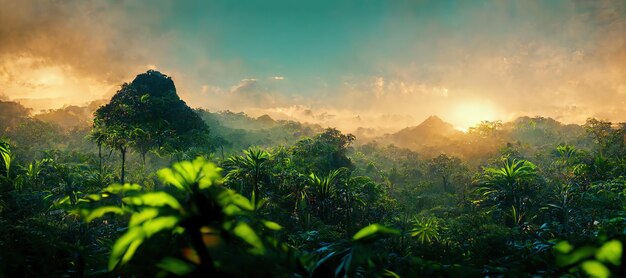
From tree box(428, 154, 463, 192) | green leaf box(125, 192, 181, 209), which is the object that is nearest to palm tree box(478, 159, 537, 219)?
tree box(428, 154, 463, 192)

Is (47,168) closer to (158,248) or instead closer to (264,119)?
(158,248)

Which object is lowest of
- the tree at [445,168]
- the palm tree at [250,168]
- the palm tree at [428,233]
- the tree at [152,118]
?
the palm tree at [428,233]

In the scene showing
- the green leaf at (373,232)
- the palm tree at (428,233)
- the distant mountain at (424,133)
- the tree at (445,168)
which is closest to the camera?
the green leaf at (373,232)

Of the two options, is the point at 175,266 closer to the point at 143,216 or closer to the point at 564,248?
the point at 143,216

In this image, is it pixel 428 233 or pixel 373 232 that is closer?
pixel 373 232

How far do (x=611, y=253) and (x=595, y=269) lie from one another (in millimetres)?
124

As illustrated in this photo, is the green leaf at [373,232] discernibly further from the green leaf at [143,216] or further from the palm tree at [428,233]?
the palm tree at [428,233]

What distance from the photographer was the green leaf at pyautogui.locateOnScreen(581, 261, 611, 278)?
5.13 ft

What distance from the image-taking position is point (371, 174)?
44.3 meters

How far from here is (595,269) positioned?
159 cm

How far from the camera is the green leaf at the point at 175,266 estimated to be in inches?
57.0

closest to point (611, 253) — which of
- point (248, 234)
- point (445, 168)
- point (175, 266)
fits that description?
point (248, 234)

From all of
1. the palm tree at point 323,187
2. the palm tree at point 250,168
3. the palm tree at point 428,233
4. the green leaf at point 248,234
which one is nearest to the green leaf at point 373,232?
the green leaf at point 248,234

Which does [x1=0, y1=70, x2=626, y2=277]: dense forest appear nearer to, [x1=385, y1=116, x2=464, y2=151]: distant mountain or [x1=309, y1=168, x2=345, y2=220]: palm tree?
[x1=309, y1=168, x2=345, y2=220]: palm tree
